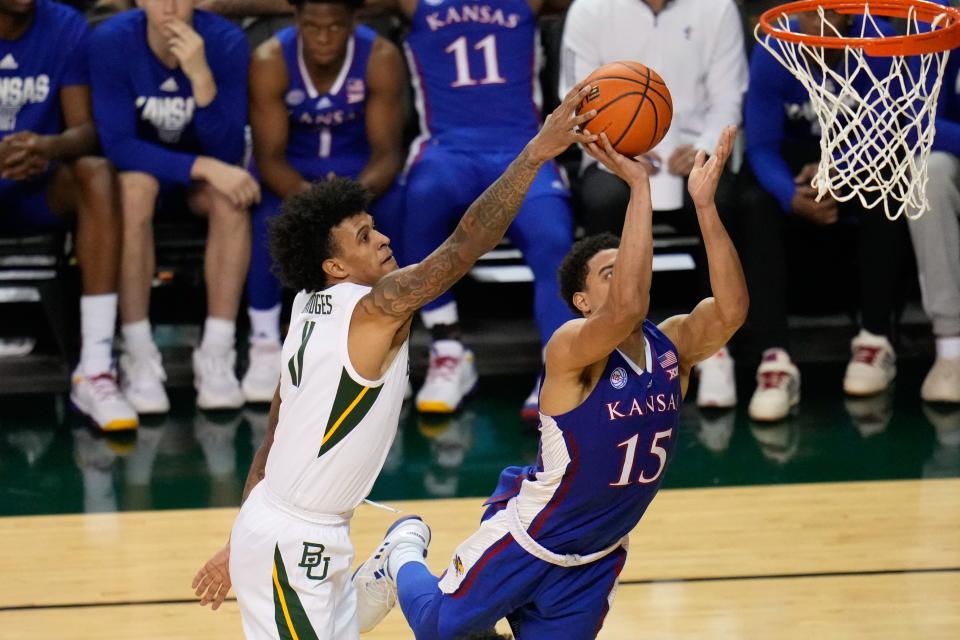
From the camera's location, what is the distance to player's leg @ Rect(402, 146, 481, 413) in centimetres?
609

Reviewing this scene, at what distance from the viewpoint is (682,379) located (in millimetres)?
3750

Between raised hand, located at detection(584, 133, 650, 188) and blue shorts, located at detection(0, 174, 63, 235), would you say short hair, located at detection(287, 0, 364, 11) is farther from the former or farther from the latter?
raised hand, located at detection(584, 133, 650, 188)

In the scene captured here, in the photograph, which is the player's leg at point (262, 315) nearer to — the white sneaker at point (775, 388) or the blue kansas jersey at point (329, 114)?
the blue kansas jersey at point (329, 114)

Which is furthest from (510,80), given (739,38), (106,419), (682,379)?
(682,379)

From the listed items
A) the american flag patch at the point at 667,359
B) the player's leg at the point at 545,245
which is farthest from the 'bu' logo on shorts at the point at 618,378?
the player's leg at the point at 545,245

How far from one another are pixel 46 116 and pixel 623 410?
3.78 m

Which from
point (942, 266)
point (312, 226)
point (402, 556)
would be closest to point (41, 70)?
point (312, 226)

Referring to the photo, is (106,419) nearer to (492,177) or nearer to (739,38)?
(492,177)

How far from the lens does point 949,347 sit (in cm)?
616

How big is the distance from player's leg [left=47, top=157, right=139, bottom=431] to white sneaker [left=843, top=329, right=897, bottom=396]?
3.16m

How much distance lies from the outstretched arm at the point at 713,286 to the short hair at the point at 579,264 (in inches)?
10.0

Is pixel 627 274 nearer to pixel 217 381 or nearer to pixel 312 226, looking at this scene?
pixel 312 226

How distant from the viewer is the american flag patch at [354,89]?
629 centimetres

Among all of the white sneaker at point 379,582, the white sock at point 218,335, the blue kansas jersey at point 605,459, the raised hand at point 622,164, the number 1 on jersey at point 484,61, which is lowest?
the white sock at point 218,335
